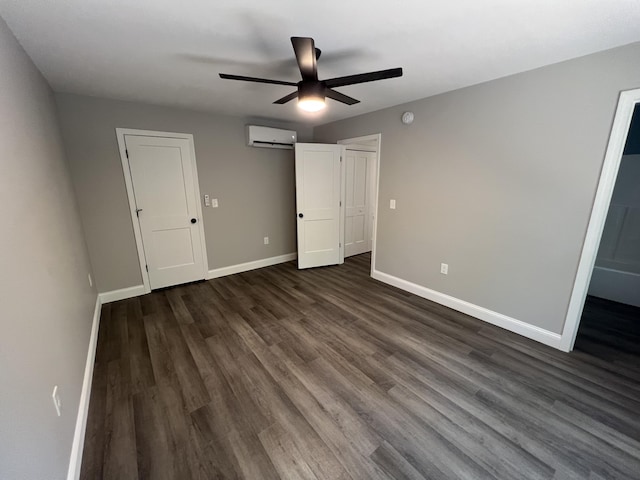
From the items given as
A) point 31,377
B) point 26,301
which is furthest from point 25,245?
point 31,377

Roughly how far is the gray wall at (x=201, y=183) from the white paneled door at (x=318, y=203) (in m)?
0.51

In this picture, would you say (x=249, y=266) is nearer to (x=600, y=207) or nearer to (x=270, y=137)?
(x=270, y=137)

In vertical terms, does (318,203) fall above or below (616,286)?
above

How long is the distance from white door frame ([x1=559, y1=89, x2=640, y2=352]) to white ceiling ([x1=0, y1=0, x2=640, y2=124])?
0.44 meters

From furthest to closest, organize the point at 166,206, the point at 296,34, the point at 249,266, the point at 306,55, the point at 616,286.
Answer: the point at 249,266 < the point at 166,206 < the point at 616,286 < the point at 296,34 < the point at 306,55

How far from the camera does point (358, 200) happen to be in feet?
15.8

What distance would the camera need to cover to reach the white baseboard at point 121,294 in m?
3.13

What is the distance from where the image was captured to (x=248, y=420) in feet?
5.29

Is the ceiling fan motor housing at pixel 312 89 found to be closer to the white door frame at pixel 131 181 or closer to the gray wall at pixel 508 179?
the gray wall at pixel 508 179

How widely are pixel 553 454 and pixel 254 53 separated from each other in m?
3.12

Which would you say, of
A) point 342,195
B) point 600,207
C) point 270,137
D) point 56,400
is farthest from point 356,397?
point 270,137

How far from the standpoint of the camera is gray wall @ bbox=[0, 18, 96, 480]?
0.92 meters

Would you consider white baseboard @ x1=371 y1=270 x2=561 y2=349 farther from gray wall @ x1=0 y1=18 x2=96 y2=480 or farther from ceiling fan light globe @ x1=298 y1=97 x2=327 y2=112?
gray wall @ x1=0 y1=18 x2=96 y2=480

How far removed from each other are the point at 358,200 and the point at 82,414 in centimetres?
433
